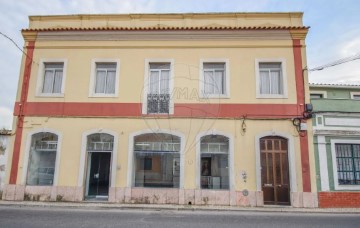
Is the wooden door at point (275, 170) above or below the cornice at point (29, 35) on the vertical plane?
below

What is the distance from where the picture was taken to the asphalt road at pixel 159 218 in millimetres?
7809

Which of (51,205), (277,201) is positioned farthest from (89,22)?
(277,201)

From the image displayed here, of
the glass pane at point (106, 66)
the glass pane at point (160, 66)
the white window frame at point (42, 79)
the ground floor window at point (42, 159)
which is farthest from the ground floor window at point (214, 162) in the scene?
the white window frame at point (42, 79)

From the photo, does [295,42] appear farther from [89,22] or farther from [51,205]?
[51,205]

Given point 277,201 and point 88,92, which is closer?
point 277,201

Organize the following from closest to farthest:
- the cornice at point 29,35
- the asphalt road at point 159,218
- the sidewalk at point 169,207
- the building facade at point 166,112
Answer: the asphalt road at point 159,218, the sidewalk at point 169,207, the building facade at point 166,112, the cornice at point 29,35

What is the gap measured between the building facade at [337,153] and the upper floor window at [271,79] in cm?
162

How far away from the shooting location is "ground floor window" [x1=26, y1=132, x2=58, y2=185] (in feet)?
40.1

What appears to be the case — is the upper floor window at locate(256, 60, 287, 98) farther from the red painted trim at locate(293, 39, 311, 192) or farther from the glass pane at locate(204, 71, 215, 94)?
the glass pane at locate(204, 71, 215, 94)

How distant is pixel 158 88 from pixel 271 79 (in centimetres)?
498

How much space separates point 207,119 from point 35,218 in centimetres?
713

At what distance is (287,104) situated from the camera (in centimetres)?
1203

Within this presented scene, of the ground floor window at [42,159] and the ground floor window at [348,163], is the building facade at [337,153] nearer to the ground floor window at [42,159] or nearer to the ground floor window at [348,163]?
the ground floor window at [348,163]

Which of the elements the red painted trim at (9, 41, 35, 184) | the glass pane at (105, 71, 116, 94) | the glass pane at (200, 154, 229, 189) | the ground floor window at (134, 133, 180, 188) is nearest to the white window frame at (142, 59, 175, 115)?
the ground floor window at (134, 133, 180, 188)
